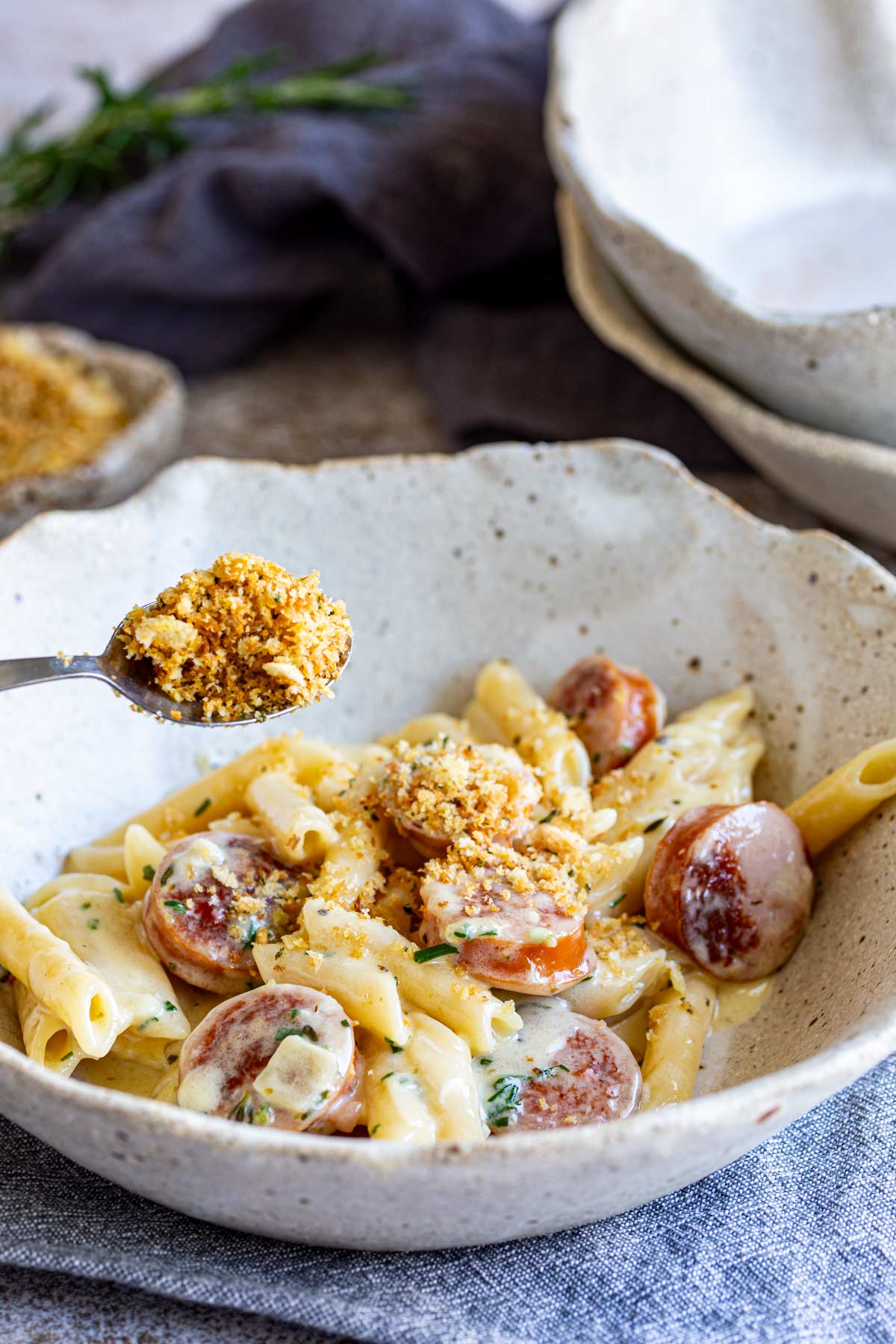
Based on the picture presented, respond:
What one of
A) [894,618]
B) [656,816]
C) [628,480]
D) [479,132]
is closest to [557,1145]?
[656,816]

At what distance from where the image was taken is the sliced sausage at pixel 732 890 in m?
1.36

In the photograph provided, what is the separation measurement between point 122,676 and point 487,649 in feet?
1.85

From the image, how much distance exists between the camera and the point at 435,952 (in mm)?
1232

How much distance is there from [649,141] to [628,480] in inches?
40.2

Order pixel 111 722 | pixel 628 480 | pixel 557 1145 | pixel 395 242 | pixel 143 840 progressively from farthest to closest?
1. pixel 395 242
2. pixel 628 480
3. pixel 111 722
4. pixel 143 840
5. pixel 557 1145

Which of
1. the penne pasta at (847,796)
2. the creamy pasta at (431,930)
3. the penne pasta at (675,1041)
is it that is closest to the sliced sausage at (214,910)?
the creamy pasta at (431,930)

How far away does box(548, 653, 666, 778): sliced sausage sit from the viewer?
1584 mm

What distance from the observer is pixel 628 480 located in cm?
173

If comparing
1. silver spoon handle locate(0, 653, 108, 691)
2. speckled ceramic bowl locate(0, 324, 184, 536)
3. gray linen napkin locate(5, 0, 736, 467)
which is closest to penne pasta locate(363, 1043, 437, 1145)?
silver spoon handle locate(0, 653, 108, 691)

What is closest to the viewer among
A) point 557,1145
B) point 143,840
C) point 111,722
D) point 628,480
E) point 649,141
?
point 557,1145

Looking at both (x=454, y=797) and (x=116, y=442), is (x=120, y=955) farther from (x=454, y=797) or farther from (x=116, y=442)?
(x=116, y=442)

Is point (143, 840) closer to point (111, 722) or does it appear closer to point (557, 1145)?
point (111, 722)

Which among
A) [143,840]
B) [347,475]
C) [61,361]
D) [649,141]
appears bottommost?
[61,361]

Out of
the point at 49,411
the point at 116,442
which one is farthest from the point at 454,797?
the point at 49,411
